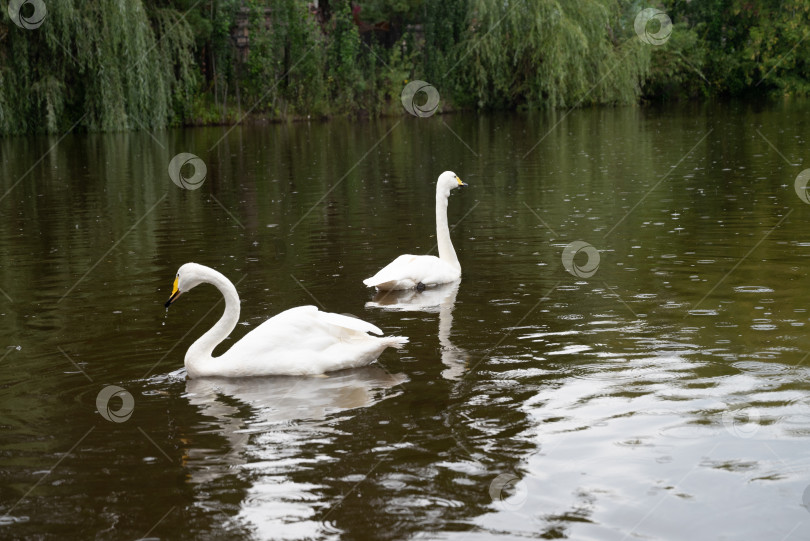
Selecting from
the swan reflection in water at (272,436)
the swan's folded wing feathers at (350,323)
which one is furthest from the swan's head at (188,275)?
the swan's folded wing feathers at (350,323)

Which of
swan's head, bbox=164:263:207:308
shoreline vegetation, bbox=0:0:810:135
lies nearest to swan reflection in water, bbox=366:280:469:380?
swan's head, bbox=164:263:207:308

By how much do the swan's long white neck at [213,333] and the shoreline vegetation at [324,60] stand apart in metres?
23.2

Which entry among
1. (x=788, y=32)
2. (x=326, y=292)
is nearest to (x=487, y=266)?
(x=326, y=292)

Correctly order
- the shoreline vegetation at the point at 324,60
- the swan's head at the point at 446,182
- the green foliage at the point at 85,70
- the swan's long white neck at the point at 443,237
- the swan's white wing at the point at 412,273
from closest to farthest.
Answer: the swan's white wing at the point at 412,273 < the swan's long white neck at the point at 443,237 < the swan's head at the point at 446,182 < the green foliage at the point at 85,70 < the shoreline vegetation at the point at 324,60

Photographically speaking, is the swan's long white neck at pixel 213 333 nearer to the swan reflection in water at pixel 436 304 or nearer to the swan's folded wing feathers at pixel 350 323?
the swan's folded wing feathers at pixel 350 323

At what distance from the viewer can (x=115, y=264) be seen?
11.8 metres

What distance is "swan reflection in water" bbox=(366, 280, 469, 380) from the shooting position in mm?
7570

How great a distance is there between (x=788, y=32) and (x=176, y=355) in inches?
1976

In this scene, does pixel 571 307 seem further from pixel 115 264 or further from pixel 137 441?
pixel 115 264

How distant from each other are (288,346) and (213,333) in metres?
0.54

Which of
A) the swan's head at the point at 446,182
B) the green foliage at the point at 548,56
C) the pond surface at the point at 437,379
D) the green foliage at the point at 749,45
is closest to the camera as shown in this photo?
the pond surface at the point at 437,379

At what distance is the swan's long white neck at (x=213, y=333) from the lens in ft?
23.4

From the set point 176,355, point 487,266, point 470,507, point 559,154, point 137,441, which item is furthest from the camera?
point 559,154

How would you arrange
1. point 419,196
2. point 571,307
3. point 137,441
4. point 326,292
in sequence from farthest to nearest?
point 419,196, point 326,292, point 571,307, point 137,441
